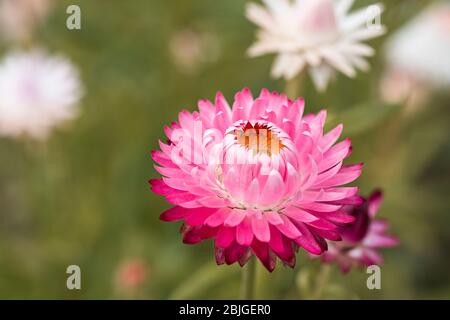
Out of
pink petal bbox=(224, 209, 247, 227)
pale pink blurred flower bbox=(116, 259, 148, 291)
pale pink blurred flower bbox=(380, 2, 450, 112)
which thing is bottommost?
pink petal bbox=(224, 209, 247, 227)

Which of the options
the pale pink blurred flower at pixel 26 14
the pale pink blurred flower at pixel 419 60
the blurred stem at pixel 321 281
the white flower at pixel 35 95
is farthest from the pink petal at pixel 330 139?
the pale pink blurred flower at pixel 26 14

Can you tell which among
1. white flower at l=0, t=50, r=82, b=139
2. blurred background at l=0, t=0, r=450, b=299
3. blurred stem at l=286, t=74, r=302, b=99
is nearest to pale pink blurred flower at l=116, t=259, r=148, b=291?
blurred background at l=0, t=0, r=450, b=299

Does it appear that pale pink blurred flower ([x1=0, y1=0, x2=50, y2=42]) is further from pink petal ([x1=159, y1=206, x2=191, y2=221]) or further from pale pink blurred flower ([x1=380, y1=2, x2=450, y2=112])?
pink petal ([x1=159, y1=206, x2=191, y2=221])

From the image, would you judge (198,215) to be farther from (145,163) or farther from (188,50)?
(188,50)

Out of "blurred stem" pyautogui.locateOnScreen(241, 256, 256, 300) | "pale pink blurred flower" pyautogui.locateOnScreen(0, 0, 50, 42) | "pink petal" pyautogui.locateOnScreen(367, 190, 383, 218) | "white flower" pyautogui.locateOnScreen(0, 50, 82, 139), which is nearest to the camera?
"blurred stem" pyautogui.locateOnScreen(241, 256, 256, 300)

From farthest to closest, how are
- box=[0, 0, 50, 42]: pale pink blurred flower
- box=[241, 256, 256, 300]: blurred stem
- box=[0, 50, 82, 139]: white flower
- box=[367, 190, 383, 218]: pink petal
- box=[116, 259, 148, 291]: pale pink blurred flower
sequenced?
1. box=[0, 0, 50, 42]: pale pink blurred flower
2. box=[0, 50, 82, 139]: white flower
3. box=[116, 259, 148, 291]: pale pink blurred flower
4. box=[367, 190, 383, 218]: pink petal
5. box=[241, 256, 256, 300]: blurred stem

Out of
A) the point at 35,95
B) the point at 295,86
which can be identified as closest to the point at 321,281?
the point at 295,86

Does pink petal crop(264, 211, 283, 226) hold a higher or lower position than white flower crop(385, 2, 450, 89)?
lower
